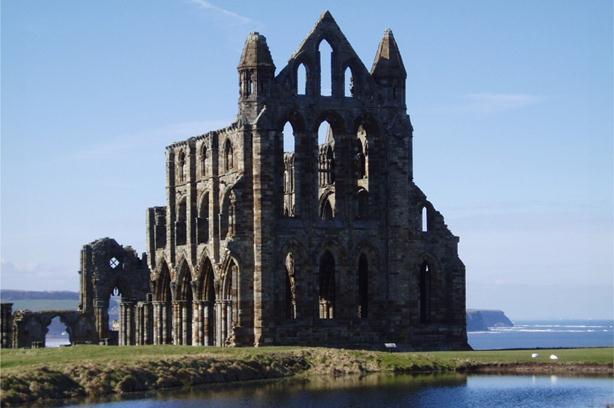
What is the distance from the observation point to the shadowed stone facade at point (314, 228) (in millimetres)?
87875

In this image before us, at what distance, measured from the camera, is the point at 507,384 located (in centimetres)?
7031

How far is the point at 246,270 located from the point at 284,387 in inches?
731

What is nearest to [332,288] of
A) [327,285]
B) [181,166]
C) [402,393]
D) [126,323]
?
[327,285]

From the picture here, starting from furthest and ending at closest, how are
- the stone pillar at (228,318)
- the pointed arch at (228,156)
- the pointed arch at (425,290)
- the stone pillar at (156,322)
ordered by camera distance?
1. the stone pillar at (156,322)
2. the pointed arch at (425,290)
3. the pointed arch at (228,156)
4. the stone pillar at (228,318)

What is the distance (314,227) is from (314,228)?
0.28ft

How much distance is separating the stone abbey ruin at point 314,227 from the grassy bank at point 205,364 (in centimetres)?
793

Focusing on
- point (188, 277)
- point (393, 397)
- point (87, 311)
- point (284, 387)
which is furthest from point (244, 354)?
point (87, 311)

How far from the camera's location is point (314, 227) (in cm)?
9038

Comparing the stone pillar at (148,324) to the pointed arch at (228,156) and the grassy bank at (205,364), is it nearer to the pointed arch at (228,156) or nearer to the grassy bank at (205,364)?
the pointed arch at (228,156)

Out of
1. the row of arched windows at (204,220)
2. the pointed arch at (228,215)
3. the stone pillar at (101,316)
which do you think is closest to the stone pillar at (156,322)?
the row of arched windows at (204,220)

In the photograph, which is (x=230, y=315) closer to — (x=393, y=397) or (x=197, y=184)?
(x=197, y=184)

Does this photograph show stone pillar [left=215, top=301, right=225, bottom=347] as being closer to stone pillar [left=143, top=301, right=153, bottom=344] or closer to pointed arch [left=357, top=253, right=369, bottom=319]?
pointed arch [left=357, top=253, right=369, bottom=319]

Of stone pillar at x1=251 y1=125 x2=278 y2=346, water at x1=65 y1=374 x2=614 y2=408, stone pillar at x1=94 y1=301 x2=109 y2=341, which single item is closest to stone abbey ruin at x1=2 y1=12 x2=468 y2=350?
stone pillar at x1=251 y1=125 x2=278 y2=346

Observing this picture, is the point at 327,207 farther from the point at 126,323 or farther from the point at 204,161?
the point at 126,323
